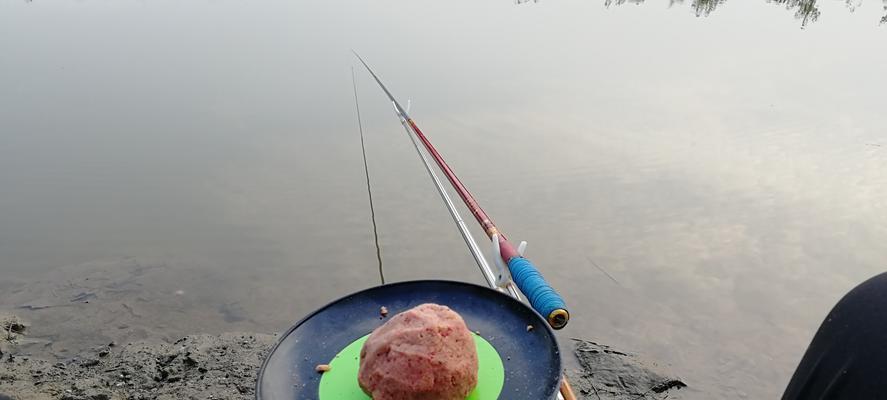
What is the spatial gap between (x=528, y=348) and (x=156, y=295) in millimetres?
2735

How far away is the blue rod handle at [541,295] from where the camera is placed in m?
1.61

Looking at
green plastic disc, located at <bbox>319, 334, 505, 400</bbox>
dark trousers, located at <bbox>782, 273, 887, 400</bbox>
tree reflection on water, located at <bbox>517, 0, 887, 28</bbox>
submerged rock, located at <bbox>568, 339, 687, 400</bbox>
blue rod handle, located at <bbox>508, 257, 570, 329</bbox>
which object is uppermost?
tree reflection on water, located at <bbox>517, 0, 887, 28</bbox>

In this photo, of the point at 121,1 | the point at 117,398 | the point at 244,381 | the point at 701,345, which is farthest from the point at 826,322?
the point at 121,1

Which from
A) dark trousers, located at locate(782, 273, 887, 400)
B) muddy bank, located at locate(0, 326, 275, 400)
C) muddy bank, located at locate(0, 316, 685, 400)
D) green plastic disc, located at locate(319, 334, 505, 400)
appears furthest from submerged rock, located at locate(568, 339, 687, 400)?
muddy bank, located at locate(0, 326, 275, 400)

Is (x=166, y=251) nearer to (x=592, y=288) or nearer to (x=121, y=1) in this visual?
(x=592, y=288)

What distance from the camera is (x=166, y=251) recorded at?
393 centimetres

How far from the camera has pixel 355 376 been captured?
1.39 meters

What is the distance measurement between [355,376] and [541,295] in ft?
1.84

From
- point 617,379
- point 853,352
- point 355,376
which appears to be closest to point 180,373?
point 355,376

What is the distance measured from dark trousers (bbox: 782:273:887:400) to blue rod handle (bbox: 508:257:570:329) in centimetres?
57

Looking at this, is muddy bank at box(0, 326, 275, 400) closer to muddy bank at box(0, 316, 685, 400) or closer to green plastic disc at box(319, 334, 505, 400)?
muddy bank at box(0, 316, 685, 400)

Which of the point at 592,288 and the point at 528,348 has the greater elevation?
the point at 528,348

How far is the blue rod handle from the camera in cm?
161

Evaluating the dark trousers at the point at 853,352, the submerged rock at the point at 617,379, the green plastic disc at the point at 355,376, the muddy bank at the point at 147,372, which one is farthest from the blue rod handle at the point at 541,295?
the muddy bank at the point at 147,372
